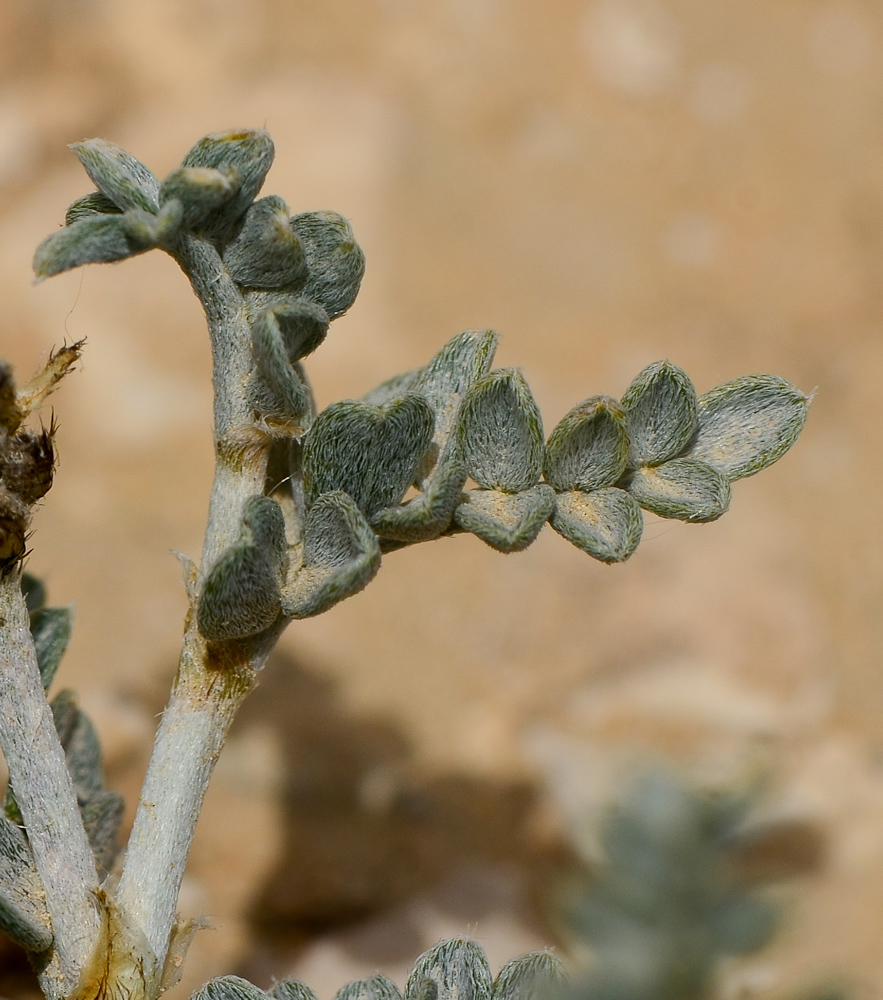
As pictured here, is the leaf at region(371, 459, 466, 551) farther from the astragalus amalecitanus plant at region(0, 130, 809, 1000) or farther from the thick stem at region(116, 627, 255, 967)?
the thick stem at region(116, 627, 255, 967)

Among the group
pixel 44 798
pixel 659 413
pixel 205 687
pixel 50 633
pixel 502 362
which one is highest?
pixel 502 362

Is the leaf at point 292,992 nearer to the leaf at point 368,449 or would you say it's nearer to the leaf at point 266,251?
the leaf at point 368,449

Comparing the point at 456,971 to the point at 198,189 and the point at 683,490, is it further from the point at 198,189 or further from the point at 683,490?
the point at 198,189

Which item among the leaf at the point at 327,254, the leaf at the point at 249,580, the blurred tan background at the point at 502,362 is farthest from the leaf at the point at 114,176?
the blurred tan background at the point at 502,362

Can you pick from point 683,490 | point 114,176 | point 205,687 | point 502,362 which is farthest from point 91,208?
point 502,362

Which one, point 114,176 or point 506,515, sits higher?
point 114,176

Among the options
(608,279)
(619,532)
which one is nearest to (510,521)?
(619,532)

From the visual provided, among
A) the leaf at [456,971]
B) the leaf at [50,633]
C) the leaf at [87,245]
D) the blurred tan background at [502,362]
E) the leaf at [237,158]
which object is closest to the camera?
the leaf at [87,245]

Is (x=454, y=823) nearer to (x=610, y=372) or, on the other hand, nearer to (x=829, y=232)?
(x=610, y=372)
